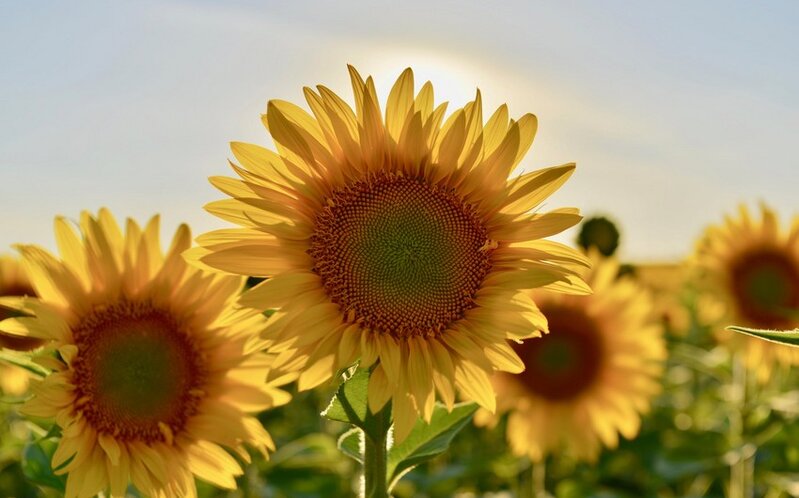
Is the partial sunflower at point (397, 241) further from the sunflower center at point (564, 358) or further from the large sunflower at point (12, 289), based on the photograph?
the large sunflower at point (12, 289)

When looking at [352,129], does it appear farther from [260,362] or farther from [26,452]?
[26,452]

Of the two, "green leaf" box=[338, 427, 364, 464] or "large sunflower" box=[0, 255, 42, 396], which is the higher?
"green leaf" box=[338, 427, 364, 464]

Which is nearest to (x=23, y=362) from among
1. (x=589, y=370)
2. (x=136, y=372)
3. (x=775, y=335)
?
(x=136, y=372)

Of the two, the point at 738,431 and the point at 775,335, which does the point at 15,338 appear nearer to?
the point at 775,335

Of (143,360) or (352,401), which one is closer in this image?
(352,401)

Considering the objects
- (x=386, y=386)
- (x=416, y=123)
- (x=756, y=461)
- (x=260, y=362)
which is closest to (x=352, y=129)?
(x=416, y=123)

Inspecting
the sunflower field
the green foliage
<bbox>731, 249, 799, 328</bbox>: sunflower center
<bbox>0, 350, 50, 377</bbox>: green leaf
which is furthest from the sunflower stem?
<bbox>0, 350, 50, 377</bbox>: green leaf

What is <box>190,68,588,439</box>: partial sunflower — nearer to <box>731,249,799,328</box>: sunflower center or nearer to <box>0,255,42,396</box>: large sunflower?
<box>0,255,42,396</box>: large sunflower
